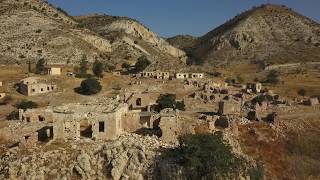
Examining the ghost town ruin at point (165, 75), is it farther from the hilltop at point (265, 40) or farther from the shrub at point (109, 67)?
the hilltop at point (265, 40)

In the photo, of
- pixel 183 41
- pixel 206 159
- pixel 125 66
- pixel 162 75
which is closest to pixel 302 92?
pixel 162 75

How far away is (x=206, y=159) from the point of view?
94.8 ft

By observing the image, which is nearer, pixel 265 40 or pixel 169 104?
pixel 169 104

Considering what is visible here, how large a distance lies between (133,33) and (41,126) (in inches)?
3926

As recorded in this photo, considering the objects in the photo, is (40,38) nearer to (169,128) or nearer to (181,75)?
(181,75)

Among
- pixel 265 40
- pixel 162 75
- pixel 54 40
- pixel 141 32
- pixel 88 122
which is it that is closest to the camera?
pixel 88 122

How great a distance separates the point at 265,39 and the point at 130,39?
3500 cm

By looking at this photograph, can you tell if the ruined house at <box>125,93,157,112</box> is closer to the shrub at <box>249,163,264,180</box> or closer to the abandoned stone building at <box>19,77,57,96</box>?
the shrub at <box>249,163,264,180</box>

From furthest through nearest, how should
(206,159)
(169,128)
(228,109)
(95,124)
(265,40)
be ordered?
(265,40), (228,109), (169,128), (95,124), (206,159)

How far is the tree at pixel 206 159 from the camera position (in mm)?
28500

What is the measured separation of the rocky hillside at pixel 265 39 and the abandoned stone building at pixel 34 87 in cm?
6347

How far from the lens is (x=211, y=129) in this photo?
120 ft

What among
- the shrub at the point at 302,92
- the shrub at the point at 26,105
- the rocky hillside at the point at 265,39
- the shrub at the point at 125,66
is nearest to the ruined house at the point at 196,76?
the shrub at the point at 302,92

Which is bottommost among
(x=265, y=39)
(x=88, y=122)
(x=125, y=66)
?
(x=88, y=122)
